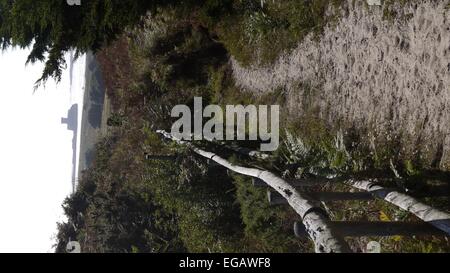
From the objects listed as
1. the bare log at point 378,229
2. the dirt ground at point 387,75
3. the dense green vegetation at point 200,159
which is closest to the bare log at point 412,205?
the bare log at point 378,229

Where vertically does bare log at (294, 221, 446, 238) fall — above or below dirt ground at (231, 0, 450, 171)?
below

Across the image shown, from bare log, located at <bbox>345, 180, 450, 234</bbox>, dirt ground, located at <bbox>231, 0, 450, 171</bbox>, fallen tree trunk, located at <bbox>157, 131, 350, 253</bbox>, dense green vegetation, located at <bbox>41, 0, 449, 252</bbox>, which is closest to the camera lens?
fallen tree trunk, located at <bbox>157, 131, 350, 253</bbox>

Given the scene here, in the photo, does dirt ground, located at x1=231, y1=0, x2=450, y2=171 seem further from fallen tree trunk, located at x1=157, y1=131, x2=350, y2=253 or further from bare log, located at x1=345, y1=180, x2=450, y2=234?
fallen tree trunk, located at x1=157, y1=131, x2=350, y2=253

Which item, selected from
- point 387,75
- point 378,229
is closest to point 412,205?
point 378,229

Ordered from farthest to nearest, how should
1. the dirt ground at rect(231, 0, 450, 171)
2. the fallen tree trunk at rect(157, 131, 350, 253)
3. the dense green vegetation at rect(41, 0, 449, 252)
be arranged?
the dense green vegetation at rect(41, 0, 449, 252) → the dirt ground at rect(231, 0, 450, 171) → the fallen tree trunk at rect(157, 131, 350, 253)

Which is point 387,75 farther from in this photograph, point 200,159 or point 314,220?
point 200,159

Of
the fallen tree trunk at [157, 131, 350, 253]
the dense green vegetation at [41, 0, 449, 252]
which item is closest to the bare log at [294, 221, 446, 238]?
the fallen tree trunk at [157, 131, 350, 253]
